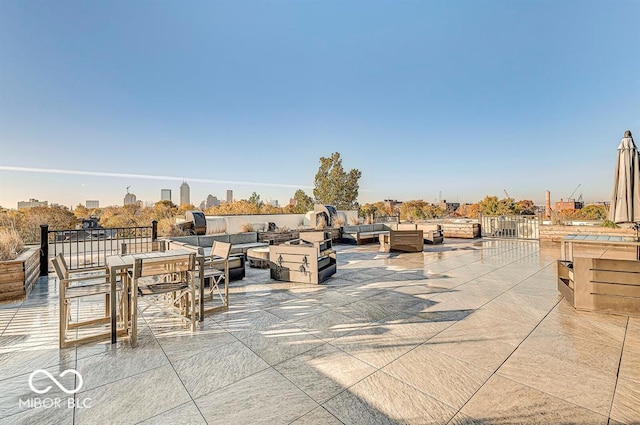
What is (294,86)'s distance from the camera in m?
12.9

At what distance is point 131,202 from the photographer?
18.3m

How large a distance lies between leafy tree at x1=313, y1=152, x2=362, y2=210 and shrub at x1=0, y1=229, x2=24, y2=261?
1740 centimetres

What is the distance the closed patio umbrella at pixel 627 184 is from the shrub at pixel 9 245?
34.5ft

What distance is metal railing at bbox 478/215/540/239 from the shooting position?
1183 centimetres

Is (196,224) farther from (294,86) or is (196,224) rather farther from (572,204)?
(572,204)

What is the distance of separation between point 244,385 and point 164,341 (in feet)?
4.27

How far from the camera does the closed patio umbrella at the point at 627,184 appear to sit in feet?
15.7

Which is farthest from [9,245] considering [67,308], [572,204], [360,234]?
[572,204]

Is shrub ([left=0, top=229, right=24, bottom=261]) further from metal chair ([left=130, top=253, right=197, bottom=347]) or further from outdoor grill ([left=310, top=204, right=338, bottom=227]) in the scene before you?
outdoor grill ([left=310, top=204, right=338, bottom=227])

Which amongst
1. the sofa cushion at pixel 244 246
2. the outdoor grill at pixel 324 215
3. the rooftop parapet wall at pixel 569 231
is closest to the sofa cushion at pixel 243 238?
the sofa cushion at pixel 244 246

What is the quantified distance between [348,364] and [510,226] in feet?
43.5

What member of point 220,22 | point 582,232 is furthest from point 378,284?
point 220,22

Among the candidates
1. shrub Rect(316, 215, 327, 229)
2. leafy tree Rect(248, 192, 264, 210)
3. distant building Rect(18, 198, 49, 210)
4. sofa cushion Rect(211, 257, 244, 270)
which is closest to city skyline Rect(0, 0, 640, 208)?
distant building Rect(18, 198, 49, 210)

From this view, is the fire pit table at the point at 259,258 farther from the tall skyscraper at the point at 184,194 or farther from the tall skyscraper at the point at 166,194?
the tall skyscraper at the point at 166,194
